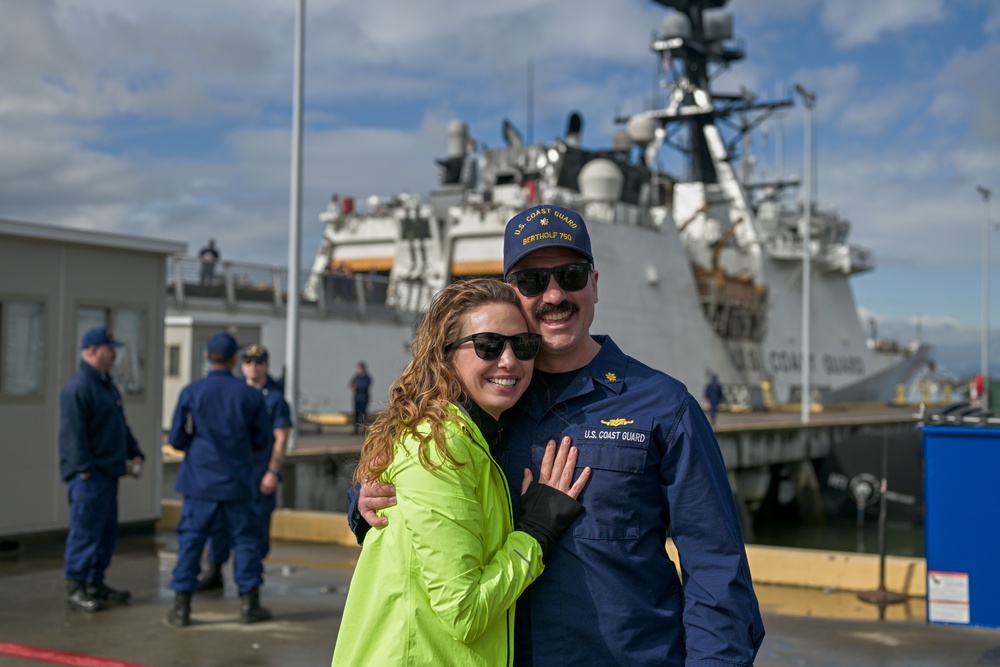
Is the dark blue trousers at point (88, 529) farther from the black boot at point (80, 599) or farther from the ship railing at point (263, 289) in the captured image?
the ship railing at point (263, 289)

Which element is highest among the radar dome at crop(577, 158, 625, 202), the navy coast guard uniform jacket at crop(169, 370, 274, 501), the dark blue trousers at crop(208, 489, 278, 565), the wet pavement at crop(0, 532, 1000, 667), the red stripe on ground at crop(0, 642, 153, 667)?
the radar dome at crop(577, 158, 625, 202)

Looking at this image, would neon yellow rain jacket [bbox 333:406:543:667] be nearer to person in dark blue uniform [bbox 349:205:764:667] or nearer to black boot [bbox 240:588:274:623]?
person in dark blue uniform [bbox 349:205:764:667]

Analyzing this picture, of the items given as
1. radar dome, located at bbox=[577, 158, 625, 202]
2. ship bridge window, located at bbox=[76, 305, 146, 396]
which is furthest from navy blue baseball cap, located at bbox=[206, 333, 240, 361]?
radar dome, located at bbox=[577, 158, 625, 202]

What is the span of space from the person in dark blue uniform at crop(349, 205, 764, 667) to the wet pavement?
3.53 m

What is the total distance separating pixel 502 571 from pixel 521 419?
0.41m

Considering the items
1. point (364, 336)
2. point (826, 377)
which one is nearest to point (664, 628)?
point (364, 336)

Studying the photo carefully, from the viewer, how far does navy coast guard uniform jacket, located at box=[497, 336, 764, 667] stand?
2.30 meters

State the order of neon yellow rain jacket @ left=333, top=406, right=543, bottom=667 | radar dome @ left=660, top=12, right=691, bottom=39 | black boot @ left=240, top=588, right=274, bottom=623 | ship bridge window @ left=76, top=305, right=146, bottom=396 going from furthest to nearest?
radar dome @ left=660, top=12, right=691, bottom=39 → ship bridge window @ left=76, top=305, right=146, bottom=396 → black boot @ left=240, top=588, right=274, bottom=623 → neon yellow rain jacket @ left=333, top=406, right=543, bottom=667

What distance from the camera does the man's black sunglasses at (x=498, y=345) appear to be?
2455mm

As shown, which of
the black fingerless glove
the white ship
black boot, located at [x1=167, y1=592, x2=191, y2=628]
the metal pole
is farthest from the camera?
the white ship

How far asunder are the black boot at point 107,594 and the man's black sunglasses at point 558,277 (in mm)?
5392

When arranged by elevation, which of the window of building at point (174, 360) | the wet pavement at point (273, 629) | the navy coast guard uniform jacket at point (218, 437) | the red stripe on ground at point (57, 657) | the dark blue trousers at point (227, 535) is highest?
the window of building at point (174, 360)

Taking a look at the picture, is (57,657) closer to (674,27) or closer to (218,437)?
(218,437)

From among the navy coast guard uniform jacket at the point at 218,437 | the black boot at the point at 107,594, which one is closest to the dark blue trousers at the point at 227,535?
the navy coast guard uniform jacket at the point at 218,437
